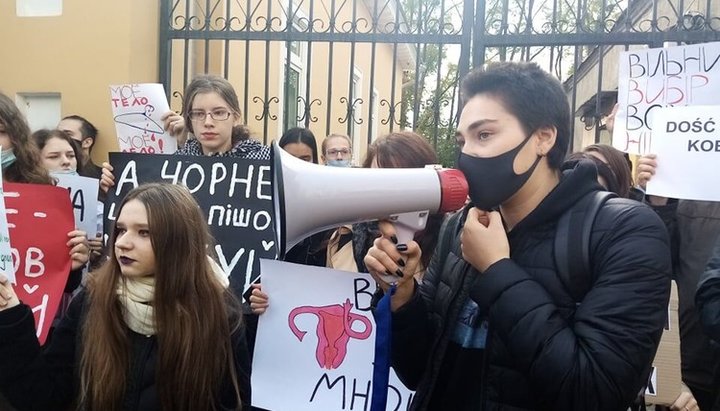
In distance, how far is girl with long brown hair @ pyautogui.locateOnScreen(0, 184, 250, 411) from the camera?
6.12 ft

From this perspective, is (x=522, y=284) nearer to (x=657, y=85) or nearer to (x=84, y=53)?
(x=657, y=85)

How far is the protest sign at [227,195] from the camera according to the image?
2.78 metres

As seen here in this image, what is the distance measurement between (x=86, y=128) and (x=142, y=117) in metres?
1.22

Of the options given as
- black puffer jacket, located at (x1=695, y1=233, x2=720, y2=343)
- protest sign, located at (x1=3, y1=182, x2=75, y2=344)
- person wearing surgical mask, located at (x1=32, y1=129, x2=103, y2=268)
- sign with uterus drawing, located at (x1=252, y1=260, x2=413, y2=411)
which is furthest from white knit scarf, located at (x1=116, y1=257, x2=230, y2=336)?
black puffer jacket, located at (x1=695, y1=233, x2=720, y2=343)

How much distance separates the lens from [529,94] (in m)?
1.49

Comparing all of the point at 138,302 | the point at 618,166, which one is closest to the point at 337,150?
the point at 618,166

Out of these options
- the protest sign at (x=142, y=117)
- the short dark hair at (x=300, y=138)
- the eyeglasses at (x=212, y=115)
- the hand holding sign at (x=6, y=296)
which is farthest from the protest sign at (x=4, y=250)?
the short dark hair at (x=300, y=138)

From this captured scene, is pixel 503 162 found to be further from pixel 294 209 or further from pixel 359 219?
pixel 294 209

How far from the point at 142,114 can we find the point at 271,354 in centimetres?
179

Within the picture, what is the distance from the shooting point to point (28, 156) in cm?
271

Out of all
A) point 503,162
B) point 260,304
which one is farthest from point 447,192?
point 260,304

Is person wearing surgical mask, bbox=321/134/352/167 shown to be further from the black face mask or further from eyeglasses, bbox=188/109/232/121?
the black face mask

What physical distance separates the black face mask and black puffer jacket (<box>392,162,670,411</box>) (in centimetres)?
8

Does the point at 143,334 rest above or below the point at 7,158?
below
